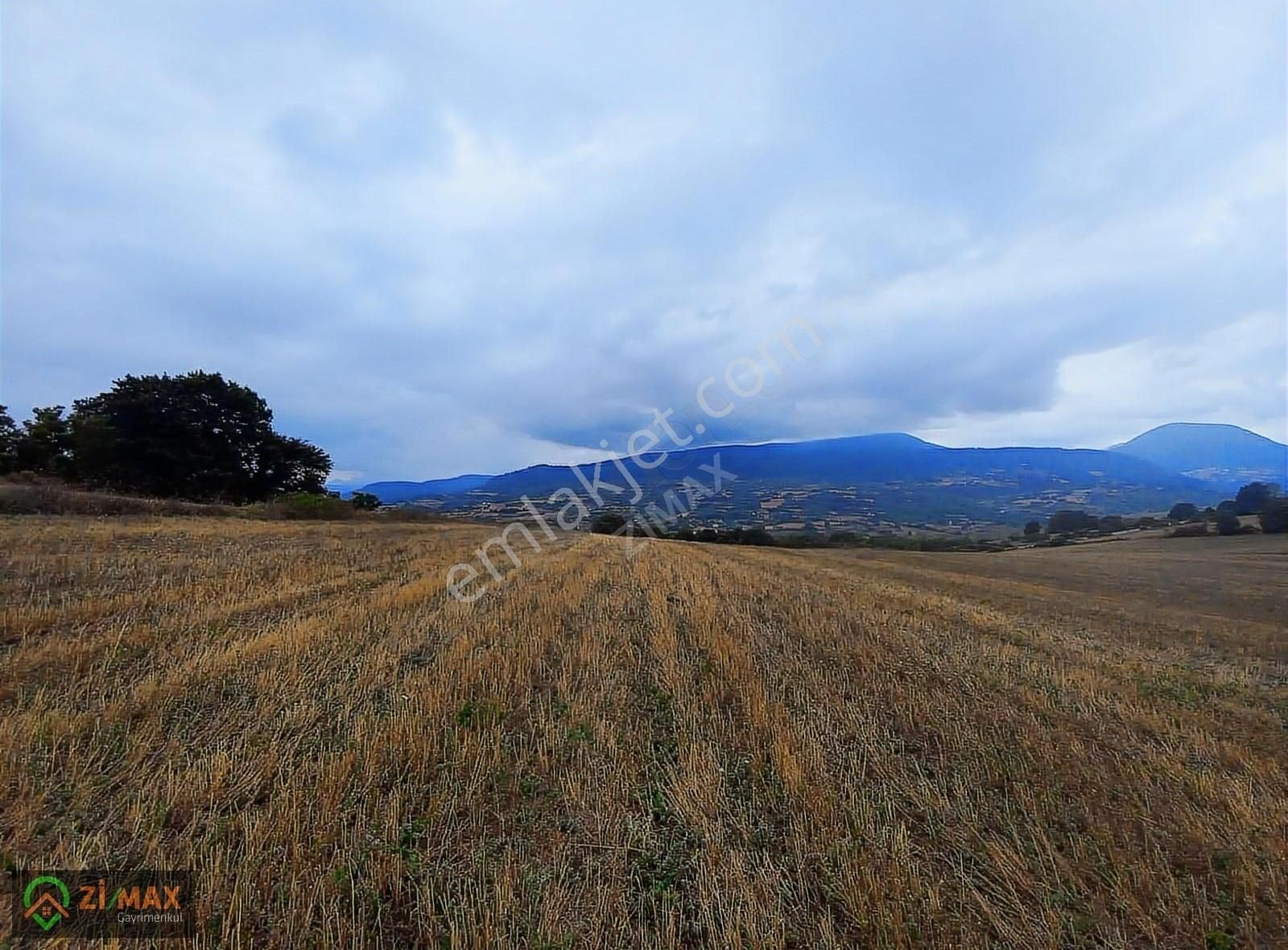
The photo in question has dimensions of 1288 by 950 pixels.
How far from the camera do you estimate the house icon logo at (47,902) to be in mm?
2617

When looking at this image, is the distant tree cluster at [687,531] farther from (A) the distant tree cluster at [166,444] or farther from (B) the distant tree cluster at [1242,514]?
(B) the distant tree cluster at [1242,514]

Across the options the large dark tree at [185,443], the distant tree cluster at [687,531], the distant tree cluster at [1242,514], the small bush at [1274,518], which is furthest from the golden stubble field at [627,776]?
the distant tree cluster at [1242,514]

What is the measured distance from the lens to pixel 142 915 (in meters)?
2.69

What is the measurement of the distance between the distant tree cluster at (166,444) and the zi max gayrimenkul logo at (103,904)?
40.6m

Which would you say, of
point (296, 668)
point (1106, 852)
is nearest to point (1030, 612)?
point (1106, 852)

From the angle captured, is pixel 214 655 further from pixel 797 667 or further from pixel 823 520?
pixel 823 520

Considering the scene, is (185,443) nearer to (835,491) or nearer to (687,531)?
(687,531)

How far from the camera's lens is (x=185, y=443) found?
35.1 meters

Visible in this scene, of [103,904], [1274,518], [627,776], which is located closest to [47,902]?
[103,904]

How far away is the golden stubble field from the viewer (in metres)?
2.91

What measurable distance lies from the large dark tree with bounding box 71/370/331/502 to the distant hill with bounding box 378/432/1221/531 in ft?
65.7

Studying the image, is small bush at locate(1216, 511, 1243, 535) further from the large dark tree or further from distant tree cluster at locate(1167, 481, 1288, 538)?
the large dark tree

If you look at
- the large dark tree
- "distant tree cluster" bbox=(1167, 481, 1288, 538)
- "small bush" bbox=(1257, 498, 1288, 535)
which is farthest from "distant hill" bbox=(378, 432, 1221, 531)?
"small bush" bbox=(1257, 498, 1288, 535)

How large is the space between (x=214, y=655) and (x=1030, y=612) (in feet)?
60.1
